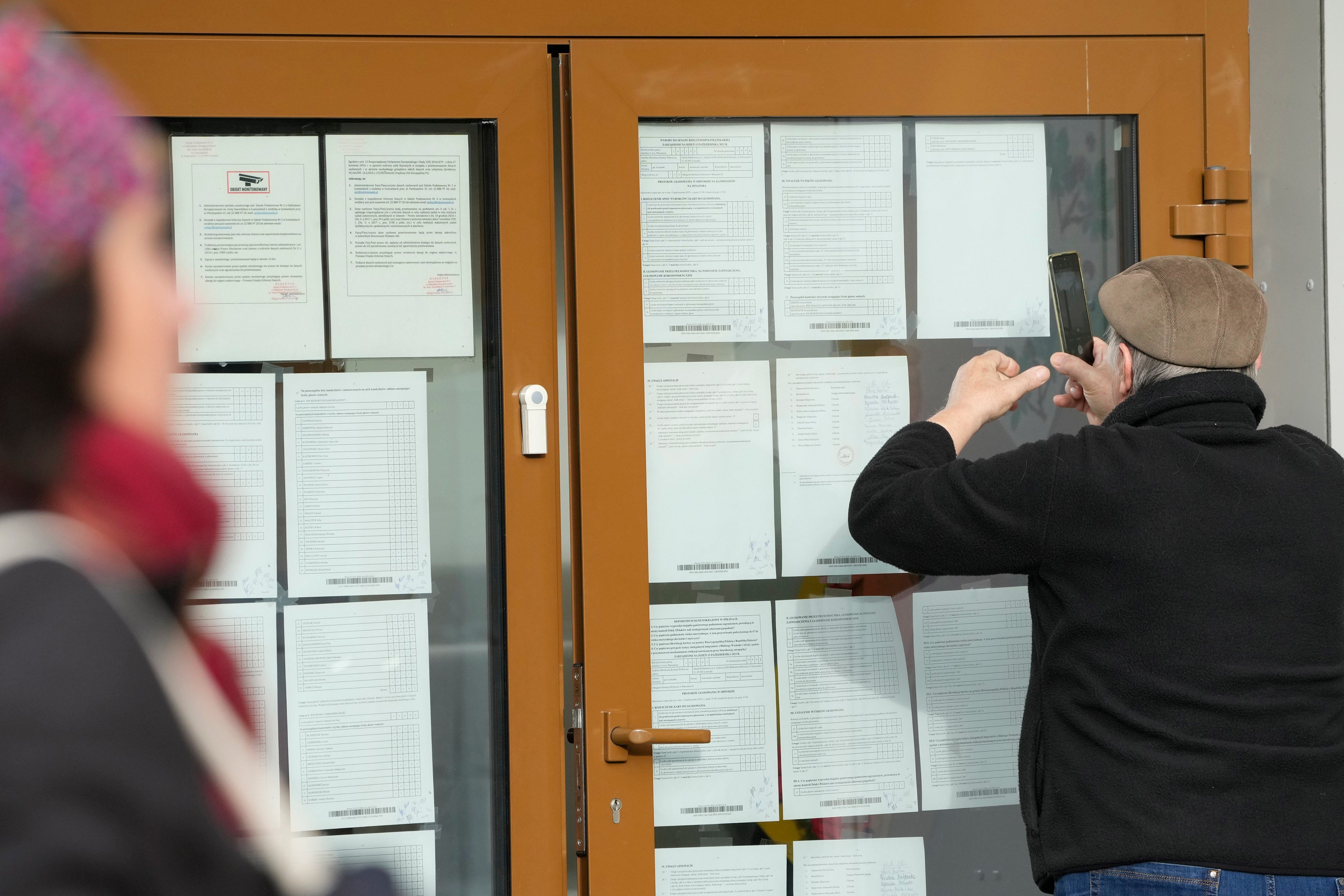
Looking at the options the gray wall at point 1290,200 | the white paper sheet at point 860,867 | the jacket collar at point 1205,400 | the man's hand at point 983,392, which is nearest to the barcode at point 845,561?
the man's hand at point 983,392

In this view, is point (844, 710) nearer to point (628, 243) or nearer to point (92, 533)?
point (628, 243)

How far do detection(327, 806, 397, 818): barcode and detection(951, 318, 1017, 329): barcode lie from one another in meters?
1.40

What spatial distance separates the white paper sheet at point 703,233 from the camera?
81.3 inches

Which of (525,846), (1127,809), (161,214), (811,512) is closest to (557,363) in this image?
(811,512)

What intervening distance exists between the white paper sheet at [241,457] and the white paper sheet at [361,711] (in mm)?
109

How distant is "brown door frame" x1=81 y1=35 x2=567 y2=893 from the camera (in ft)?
6.48

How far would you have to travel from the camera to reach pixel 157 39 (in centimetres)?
194

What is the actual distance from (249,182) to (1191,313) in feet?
5.28

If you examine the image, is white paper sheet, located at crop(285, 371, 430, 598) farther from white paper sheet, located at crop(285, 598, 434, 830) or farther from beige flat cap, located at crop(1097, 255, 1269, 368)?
beige flat cap, located at crop(1097, 255, 1269, 368)

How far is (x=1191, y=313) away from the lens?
163 cm

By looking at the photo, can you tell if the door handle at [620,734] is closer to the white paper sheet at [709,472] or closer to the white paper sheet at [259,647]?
the white paper sheet at [709,472]

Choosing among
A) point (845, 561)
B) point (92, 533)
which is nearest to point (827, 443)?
point (845, 561)

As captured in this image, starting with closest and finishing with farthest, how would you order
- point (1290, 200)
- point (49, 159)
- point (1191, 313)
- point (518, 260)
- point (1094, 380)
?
point (49, 159) → point (1191, 313) → point (1094, 380) → point (518, 260) → point (1290, 200)

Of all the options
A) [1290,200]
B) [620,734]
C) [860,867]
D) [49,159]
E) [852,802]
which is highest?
[1290,200]
